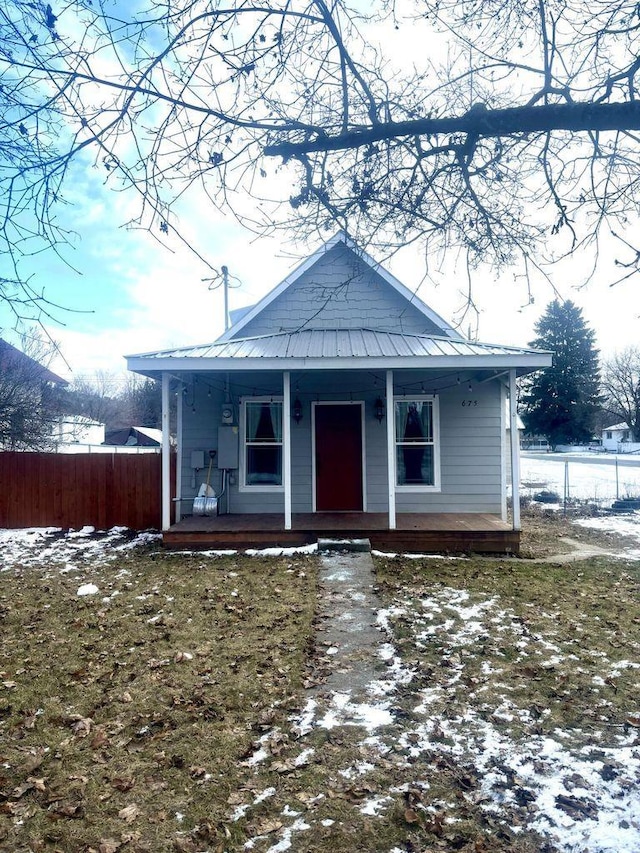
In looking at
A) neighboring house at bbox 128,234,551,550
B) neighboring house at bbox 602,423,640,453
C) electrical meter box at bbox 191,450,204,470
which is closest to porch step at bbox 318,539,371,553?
neighboring house at bbox 128,234,551,550

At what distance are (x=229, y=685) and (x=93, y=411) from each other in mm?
38616

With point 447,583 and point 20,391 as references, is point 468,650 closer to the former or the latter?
point 447,583

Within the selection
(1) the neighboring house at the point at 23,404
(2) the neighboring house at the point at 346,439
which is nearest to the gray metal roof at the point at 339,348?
(2) the neighboring house at the point at 346,439

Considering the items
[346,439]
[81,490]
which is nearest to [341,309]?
[346,439]

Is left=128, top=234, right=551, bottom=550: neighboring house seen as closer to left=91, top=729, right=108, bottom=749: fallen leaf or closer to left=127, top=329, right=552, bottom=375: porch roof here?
left=127, top=329, right=552, bottom=375: porch roof

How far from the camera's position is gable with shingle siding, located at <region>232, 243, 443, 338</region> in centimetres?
1073

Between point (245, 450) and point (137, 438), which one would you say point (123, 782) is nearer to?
point (245, 450)

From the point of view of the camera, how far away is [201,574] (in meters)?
7.34

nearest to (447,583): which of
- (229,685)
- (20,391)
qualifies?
(229,685)

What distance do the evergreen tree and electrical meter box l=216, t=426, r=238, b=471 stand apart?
98.2ft

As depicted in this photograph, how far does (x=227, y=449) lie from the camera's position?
10086 millimetres

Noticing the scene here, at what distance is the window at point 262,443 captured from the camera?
10.4 m

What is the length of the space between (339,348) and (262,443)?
2.57 m

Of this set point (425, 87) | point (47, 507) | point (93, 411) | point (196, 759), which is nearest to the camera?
point (196, 759)
